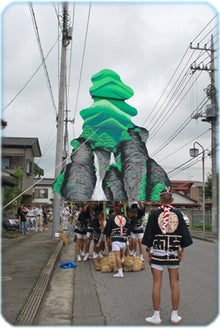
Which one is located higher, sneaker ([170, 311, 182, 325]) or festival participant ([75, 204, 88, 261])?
festival participant ([75, 204, 88, 261])

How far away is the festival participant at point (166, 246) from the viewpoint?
5.66 metres

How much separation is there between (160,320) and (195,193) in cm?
6648

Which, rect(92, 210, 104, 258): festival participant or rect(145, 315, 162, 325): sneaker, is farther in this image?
rect(92, 210, 104, 258): festival participant

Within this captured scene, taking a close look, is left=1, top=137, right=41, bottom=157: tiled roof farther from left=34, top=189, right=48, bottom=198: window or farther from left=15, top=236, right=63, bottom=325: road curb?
left=34, top=189, right=48, bottom=198: window

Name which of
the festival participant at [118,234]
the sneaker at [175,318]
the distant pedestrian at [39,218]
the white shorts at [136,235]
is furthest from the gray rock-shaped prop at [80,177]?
the distant pedestrian at [39,218]

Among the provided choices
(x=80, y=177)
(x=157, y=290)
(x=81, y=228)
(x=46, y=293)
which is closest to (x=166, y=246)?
(x=157, y=290)

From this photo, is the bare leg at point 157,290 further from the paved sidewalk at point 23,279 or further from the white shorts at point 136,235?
the white shorts at point 136,235

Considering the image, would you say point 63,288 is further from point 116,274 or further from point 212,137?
point 212,137

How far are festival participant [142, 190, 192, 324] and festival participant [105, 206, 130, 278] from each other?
367 cm

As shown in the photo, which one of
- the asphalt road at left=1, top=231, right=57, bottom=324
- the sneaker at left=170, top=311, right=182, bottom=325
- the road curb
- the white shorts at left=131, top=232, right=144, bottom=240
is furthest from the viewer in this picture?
the white shorts at left=131, top=232, right=144, bottom=240

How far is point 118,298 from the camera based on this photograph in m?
7.15

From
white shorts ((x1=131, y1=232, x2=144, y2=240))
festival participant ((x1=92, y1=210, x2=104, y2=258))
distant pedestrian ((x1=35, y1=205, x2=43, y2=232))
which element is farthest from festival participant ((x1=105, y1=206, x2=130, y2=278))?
distant pedestrian ((x1=35, y1=205, x2=43, y2=232))

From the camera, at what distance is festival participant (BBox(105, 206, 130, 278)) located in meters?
9.38

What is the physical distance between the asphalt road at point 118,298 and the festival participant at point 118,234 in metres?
0.44
